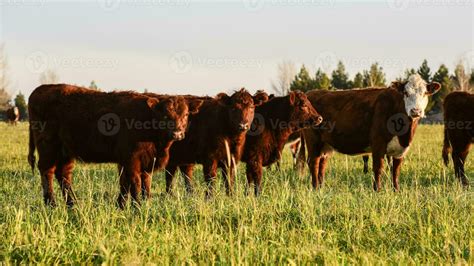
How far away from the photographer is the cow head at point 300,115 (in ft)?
32.7

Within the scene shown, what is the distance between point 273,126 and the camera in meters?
9.87

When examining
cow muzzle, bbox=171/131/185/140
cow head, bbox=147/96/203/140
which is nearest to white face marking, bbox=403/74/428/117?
cow head, bbox=147/96/203/140

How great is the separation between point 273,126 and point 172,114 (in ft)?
8.23

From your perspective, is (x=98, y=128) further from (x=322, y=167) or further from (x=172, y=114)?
(x=322, y=167)

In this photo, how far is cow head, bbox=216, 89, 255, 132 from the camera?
28.7 feet

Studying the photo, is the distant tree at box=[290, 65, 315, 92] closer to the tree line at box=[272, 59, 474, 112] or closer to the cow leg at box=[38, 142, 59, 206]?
the tree line at box=[272, 59, 474, 112]

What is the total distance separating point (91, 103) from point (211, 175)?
2.06m

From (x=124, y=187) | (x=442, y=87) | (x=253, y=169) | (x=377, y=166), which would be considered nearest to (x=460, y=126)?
(x=377, y=166)

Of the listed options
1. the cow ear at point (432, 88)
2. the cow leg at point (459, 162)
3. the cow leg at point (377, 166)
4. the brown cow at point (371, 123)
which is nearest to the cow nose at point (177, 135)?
the brown cow at point (371, 123)

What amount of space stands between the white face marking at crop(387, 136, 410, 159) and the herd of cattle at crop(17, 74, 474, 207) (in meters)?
0.02

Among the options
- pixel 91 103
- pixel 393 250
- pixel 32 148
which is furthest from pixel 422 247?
pixel 32 148

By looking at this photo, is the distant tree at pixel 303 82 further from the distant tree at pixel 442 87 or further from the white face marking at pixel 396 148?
the white face marking at pixel 396 148

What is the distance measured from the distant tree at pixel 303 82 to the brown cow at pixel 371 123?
5550 cm

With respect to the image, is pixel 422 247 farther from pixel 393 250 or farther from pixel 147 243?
pixel 147 243
